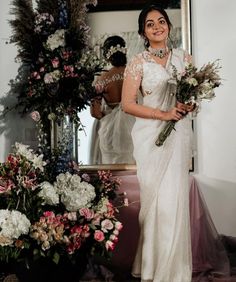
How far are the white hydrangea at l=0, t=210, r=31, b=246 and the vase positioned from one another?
869 mm

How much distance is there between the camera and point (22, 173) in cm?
183

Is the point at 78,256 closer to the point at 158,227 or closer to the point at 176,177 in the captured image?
the point at 158,227

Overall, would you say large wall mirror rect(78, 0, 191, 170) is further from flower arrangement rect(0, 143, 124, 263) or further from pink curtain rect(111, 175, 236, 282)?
flower arrangement rect(0, 143, 124, 263)

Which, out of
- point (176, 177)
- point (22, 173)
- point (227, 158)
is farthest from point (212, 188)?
point (22, 173)

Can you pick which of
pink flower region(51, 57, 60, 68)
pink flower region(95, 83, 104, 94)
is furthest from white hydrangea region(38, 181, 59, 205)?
pink flower region(95, 83, 104, 94)

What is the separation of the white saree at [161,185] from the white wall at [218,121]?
60 centimetres

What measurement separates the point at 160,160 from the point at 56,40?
0.90 metres

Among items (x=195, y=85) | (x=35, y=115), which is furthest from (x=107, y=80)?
(x=195, y=85)

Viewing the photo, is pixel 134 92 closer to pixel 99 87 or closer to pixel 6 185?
pixel 99 87

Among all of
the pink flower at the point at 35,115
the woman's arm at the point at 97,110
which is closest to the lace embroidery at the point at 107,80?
the woman's arm at the point at 97,110

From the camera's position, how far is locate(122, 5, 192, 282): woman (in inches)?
83.0

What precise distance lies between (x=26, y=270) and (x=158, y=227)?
654 millimetres

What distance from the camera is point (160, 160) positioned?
85.5 inches

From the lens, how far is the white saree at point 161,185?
2109 mm
